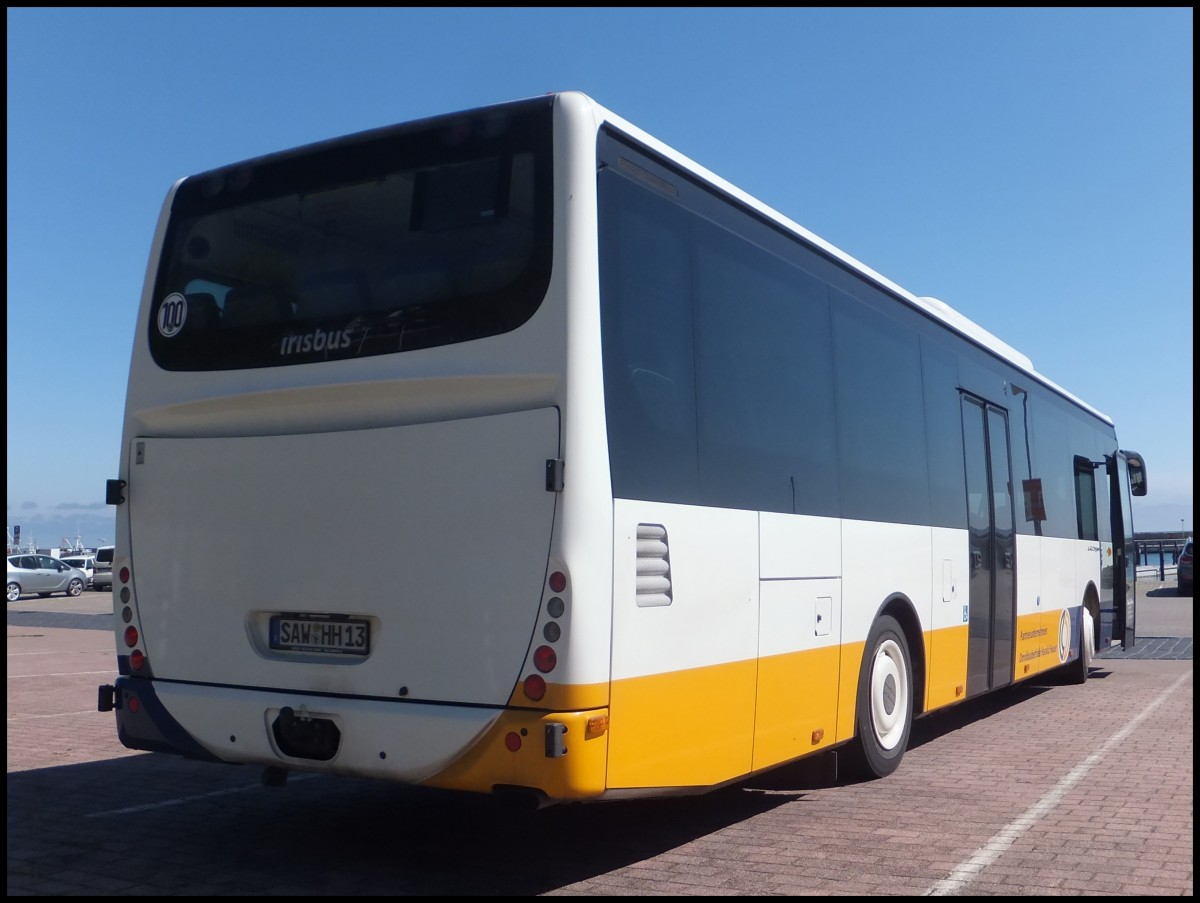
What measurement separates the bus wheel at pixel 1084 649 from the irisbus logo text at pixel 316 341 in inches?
427

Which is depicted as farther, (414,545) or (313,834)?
(313,834)

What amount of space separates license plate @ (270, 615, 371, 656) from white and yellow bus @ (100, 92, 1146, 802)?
0.05ft

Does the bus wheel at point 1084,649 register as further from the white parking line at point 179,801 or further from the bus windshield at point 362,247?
the bus windshield at point 362,247

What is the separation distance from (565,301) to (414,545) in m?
1.27

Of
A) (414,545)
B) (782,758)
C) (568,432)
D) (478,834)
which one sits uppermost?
(568,432)

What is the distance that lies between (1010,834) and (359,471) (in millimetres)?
3926

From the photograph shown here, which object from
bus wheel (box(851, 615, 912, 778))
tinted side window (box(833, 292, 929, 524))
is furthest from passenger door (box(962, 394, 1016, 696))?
bus wheel (box(851, 615, 912, 778))

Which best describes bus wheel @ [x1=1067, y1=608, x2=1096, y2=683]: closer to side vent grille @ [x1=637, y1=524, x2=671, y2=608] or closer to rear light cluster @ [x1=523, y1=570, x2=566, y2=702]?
side vent grille @ [x1=637, y1=524, x2=671, y2=608]

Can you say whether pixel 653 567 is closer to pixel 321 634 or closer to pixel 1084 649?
pixel 321 634

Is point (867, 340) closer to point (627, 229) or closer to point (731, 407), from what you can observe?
point (731, 407)

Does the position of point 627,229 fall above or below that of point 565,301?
above

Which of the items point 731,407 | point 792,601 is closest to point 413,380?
point 731,407

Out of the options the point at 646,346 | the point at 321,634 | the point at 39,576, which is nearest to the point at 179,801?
the point at 321,634

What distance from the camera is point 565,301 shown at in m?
5.14
